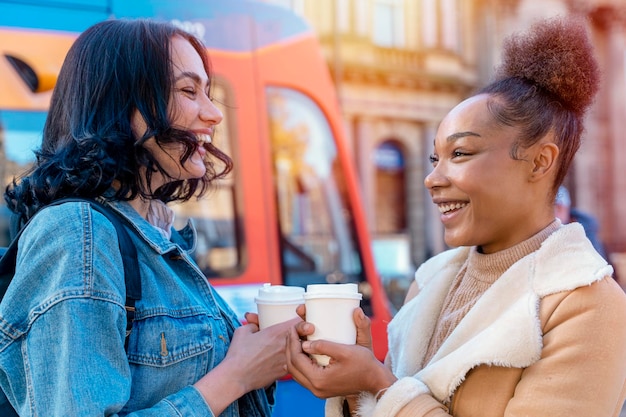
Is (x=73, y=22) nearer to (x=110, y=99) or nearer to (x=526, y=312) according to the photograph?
(x=110, y=99)

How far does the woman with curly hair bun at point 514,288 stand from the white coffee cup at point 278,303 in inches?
3.7

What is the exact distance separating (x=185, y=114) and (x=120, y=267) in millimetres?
417

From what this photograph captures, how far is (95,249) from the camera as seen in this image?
1.35m

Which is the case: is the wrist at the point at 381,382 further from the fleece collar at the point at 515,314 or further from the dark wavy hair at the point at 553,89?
the dark wavy hair at the point at 553,89

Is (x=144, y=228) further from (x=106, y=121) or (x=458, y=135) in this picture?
(x=458, y=135)

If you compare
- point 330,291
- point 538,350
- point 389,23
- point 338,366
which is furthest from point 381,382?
point 389,23

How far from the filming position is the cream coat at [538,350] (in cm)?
135

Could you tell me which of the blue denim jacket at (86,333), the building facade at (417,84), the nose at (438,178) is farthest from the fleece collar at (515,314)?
the building facade at (417,84)

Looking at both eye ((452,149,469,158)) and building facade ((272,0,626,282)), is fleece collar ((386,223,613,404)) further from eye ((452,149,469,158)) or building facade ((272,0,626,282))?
building facade ((272,0,626,282))

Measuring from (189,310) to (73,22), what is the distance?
240 centimetres

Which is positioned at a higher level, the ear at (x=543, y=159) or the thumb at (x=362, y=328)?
the ear at (x=543, y=159)

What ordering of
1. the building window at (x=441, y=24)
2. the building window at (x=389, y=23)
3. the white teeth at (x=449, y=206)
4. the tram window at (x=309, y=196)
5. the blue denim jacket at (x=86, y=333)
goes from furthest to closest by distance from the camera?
the building window at (x=441, y=24) < the building window at (x=389, y=23) < the tram window at (x=309, y=196) < the white teeth at (x=449, y=206) < the blue denim jacket at (x=86, y=333)

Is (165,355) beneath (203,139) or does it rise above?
beneath

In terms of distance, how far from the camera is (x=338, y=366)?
151 centimetres
